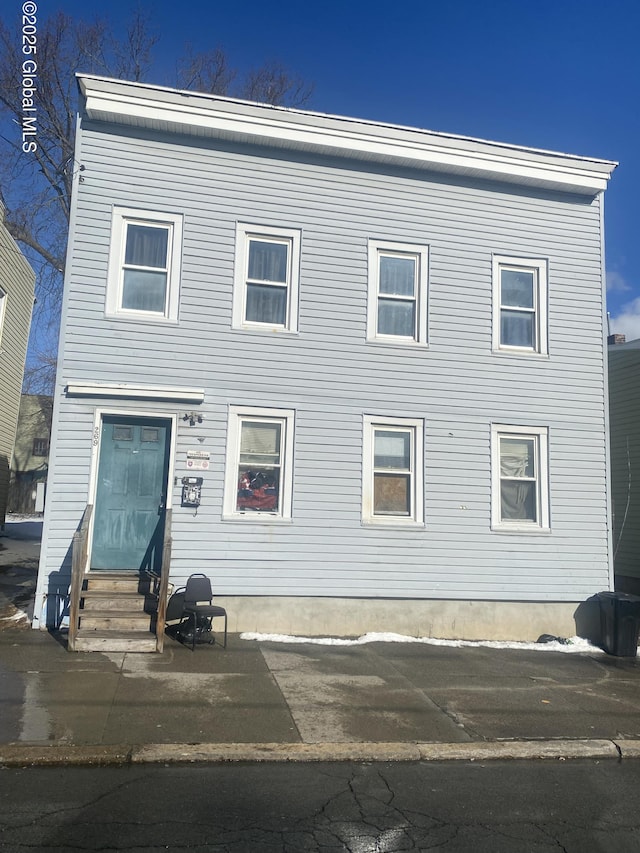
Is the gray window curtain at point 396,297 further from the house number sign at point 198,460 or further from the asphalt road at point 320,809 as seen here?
the asphalt road at point 320,809

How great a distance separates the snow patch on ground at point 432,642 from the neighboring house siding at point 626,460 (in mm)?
5639

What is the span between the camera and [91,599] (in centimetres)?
851

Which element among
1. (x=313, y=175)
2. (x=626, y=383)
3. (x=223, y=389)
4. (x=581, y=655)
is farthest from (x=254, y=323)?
(x=626, y=383)

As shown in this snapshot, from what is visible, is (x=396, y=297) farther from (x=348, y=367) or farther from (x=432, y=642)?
(x=432, y=642)

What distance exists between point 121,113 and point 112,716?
26.3ft

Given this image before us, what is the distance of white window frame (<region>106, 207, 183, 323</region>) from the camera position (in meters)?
9.68

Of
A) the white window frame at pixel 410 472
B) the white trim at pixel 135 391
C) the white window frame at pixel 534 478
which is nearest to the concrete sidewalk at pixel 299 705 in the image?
the white window frame at pixel 410 472

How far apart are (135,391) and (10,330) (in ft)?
36.3

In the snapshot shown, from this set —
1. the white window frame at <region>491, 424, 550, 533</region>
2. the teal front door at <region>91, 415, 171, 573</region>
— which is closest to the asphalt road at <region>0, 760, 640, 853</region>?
the teal front door at <region>91, 415, 171, 573</region>

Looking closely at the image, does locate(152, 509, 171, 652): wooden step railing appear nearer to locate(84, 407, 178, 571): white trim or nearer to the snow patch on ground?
locate(84, 407, 178, 571): white trim

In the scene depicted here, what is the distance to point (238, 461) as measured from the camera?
980 centimetres

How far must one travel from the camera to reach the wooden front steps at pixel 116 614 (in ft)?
25.9

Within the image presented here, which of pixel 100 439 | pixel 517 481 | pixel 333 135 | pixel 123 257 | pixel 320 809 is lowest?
pixel 320 809

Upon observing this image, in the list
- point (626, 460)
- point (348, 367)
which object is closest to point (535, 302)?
point (348, 367)
